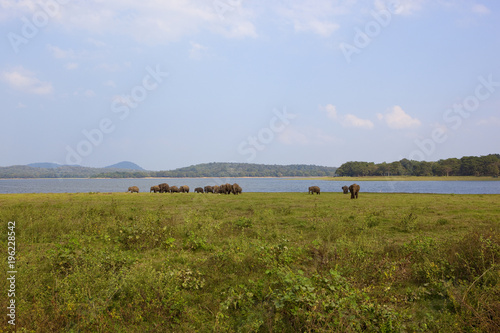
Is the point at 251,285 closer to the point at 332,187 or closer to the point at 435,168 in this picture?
the point at 332,187

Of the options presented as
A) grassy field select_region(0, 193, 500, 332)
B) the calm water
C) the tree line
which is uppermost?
the tree line

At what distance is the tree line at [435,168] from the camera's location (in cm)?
12348

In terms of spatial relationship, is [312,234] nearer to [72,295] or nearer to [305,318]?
[305,318]

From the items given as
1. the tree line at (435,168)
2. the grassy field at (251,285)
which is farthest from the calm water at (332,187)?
the grassy field at (251,285)

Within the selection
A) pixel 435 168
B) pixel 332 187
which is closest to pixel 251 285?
pixel 332 187

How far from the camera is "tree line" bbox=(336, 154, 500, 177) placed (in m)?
123

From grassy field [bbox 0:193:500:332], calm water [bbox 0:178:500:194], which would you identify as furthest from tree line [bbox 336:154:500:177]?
grassy field [bbox 0:193:500:332]

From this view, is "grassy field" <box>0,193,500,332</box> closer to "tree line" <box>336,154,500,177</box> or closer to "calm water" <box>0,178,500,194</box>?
"calm water" <box>0,178,500,194</box>

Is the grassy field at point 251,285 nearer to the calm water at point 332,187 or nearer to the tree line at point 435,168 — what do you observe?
the calm water at point 332,187

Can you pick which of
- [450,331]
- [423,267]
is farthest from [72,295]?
[423,267]

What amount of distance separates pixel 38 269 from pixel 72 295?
2.10 m

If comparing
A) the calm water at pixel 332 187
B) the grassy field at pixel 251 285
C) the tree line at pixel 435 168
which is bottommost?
the calm water at pixel 332 187

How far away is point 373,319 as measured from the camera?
518cm

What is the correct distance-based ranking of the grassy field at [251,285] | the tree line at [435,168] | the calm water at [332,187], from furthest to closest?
1. the tree line at [435,168]
2. the calm water at [332,187]
3. the grassy field at [251,285]
